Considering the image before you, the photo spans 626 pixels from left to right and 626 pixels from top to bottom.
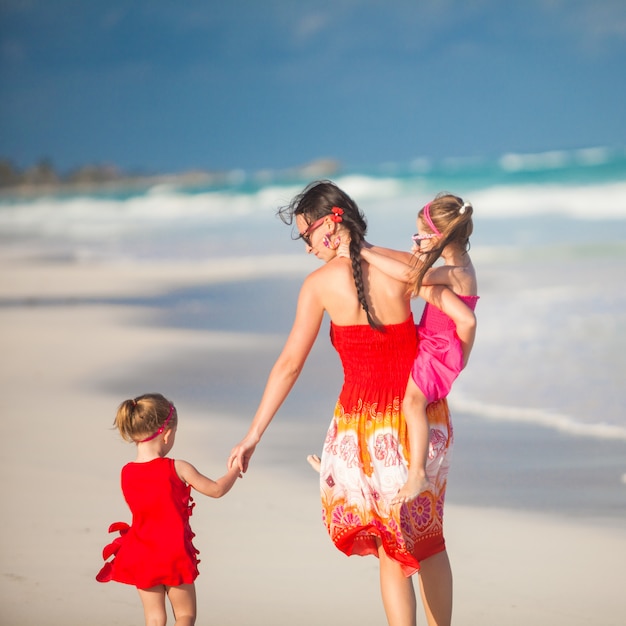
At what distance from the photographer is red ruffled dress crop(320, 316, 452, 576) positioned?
10.3 ft

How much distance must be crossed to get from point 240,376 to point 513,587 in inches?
146

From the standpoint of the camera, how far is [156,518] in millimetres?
3082

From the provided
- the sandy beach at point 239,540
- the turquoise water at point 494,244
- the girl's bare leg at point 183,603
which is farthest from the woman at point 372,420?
the turquoise water at point 494,244

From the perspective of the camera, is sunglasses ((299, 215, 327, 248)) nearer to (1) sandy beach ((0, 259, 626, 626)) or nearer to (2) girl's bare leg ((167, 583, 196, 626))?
(2) girl's bare leg ((167, 583, 196, 626))

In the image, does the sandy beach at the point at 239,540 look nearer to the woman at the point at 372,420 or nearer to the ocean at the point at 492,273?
the ocean at the point at 492,273

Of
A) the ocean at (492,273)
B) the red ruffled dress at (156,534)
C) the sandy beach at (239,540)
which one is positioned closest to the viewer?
the red ruffled dress at (156,534)

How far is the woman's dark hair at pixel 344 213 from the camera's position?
10.3 feet

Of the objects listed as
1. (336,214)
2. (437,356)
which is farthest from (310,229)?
(437,356)

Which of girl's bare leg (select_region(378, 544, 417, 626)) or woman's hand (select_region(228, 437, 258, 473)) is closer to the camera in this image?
girl's bare leg (select_region(378, 544, 417, 626))

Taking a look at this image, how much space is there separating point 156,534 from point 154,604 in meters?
0.21

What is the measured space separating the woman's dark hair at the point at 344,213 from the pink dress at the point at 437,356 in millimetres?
169

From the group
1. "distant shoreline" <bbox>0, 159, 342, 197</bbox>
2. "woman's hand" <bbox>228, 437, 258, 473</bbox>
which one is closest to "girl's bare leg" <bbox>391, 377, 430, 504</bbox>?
"woman's hand" <bbox>228, 437, 258, 473</bbox>

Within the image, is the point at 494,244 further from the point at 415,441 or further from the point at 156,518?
the point at 156,518

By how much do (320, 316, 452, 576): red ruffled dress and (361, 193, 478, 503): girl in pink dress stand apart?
43 mm
